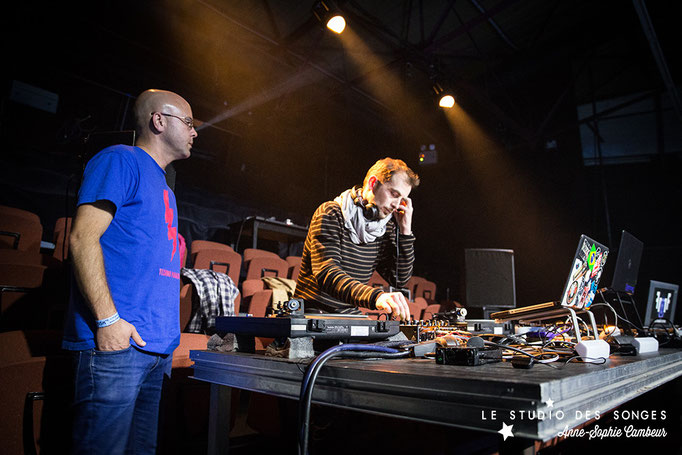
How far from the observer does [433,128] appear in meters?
8.00

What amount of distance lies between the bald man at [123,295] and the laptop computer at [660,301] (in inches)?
113

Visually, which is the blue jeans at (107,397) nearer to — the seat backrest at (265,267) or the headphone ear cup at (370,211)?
the headphone ear cup at (370,211)

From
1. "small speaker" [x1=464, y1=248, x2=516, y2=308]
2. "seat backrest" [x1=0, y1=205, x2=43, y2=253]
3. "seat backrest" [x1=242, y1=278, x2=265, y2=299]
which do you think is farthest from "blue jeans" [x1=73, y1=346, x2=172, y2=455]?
"small speaker" [x1=464, y1=248, x2=516, y2=308]

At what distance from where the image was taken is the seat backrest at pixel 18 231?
3121 mm

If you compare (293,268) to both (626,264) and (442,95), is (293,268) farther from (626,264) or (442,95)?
(626,264)

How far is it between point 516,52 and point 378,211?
6.13m

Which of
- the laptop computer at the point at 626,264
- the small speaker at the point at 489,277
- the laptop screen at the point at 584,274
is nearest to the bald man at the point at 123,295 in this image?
the laptop screen at the point at 584,274

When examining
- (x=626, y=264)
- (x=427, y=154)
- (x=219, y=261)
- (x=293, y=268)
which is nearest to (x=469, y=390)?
(x=626, y=264)

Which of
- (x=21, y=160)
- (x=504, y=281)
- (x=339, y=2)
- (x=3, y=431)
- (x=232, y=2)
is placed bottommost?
(x=3, y=431)

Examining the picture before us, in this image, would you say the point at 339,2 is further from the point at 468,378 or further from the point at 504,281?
the point at 468,378

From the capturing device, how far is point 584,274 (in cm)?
184

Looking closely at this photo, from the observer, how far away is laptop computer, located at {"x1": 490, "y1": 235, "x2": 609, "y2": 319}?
165 cm

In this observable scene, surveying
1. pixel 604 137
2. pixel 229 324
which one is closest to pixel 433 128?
pixel 604 137

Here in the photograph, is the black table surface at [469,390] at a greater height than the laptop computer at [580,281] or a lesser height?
lesser
